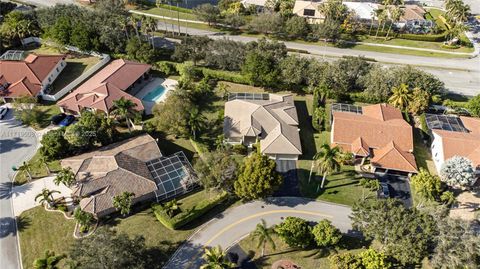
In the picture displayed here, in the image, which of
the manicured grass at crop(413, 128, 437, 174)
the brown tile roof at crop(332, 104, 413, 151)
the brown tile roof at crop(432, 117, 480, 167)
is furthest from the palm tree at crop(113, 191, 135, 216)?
the brown tile roof at crop(432, 117, 480, 167)

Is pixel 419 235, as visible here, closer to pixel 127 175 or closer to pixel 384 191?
pixel 384 191

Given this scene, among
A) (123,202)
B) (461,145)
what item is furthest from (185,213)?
(461,145)

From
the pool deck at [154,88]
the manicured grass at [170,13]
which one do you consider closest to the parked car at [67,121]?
the pool deck at [154,88]

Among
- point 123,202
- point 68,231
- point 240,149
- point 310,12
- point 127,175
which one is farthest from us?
point 310,12

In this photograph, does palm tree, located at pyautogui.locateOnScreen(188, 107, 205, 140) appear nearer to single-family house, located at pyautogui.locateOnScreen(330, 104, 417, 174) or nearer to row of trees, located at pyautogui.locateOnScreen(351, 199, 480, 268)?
single-family house, located at pyautogui.locateOnScreen(330, 104, 417, 174)

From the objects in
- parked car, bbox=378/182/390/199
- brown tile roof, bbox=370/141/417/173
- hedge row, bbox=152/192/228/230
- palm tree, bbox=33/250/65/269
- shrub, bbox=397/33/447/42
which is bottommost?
palm tree, bbox=33/250/65/269

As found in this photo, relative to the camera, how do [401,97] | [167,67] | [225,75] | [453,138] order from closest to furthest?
[453,138], [401,97], [225,75], [167,67]

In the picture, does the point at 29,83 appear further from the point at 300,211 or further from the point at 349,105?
the point at 349,105
